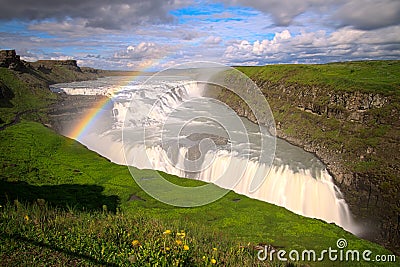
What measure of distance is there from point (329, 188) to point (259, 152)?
831 cm

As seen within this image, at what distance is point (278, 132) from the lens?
137 feet

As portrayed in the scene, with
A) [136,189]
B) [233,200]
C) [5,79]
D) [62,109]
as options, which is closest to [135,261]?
[233,200]

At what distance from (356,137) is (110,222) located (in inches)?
1190

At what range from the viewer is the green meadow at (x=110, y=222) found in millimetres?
6863

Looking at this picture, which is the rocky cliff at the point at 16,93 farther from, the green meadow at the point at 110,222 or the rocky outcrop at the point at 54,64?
the rocky outcrop at the point at 54,64

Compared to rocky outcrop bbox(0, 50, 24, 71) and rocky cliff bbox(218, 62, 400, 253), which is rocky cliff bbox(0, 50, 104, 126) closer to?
rocky outcrop bbox(0, 50, 24, 71)

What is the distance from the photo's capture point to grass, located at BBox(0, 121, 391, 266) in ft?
22.7

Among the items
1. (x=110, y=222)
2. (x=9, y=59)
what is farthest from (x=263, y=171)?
(x=9, y=59)

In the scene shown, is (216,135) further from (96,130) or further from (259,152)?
(96,130)

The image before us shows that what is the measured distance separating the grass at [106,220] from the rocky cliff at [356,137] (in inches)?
341

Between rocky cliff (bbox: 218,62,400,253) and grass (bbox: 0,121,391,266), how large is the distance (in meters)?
8.65

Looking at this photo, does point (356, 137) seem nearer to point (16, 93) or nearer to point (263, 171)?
point (263, 171)

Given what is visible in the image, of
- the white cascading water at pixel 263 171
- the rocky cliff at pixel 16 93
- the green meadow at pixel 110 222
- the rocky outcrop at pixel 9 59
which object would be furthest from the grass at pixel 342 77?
the rocky outcrop at pixel 9 59

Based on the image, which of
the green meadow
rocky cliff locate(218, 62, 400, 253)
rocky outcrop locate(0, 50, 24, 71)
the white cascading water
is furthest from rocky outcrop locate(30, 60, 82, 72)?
the white cascading water
